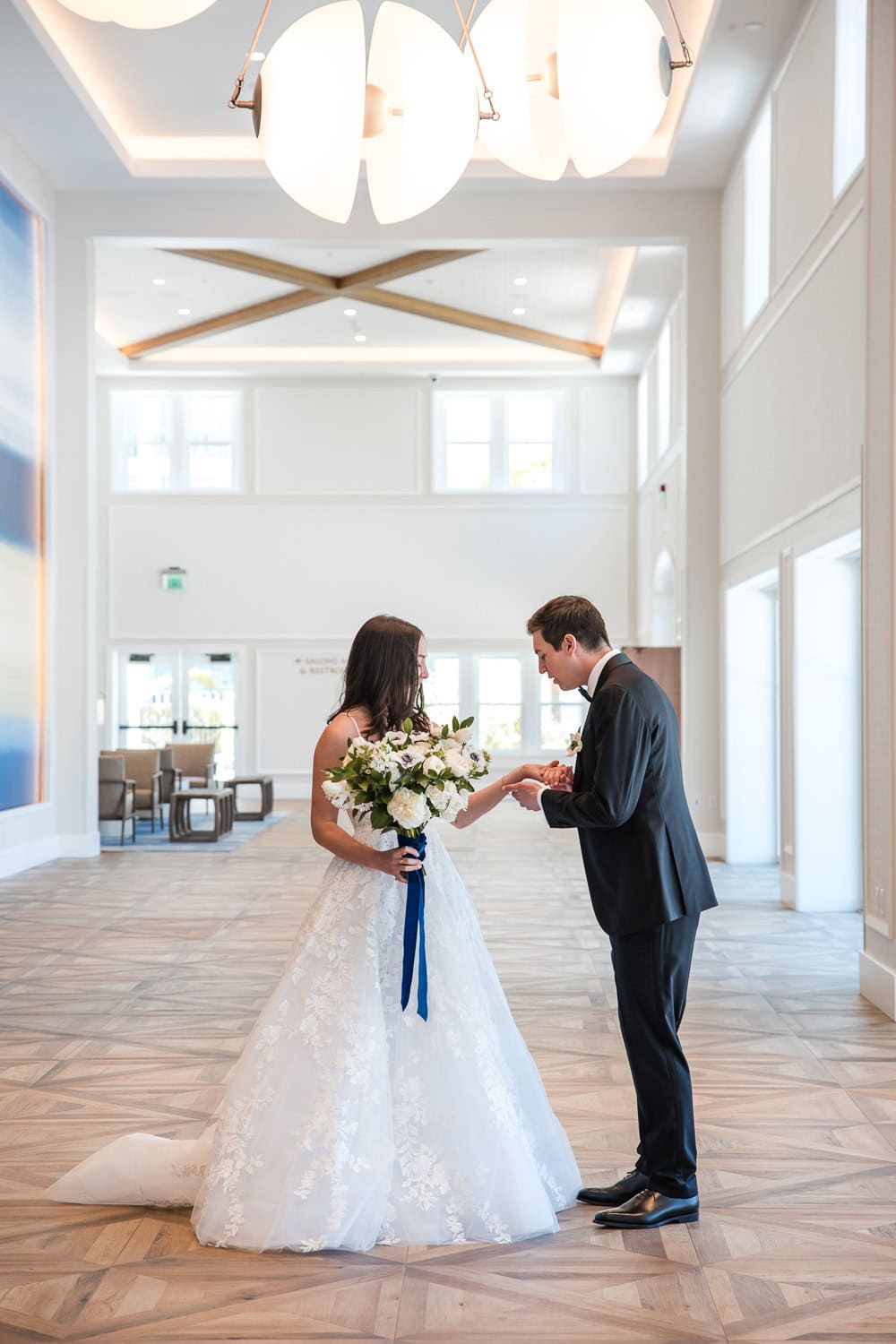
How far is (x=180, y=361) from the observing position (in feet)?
64.5

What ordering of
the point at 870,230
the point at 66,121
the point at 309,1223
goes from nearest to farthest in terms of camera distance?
1. the point at 309,1223
2. the point at 870,230
3. the point at 66,121

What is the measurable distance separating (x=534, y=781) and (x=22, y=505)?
8669mm

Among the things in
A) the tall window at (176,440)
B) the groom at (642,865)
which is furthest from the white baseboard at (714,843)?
the tall window at (176,440)

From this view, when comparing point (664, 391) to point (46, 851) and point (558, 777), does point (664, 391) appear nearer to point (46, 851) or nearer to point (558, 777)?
point (46, 851)

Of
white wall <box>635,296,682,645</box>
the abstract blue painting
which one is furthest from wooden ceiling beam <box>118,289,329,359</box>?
the abstract blue painting

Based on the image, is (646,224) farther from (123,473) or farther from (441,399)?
(123,473)

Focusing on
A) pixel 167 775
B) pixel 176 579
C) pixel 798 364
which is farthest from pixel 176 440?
pixel 798 364

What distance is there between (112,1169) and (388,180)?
290cm

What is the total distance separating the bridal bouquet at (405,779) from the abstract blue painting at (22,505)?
8036 mm

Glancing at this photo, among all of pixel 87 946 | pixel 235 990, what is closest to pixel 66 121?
pixel 87 946

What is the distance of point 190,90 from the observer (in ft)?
35.6

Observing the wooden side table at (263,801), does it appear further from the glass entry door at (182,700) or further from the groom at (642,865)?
the groom at (642,865)

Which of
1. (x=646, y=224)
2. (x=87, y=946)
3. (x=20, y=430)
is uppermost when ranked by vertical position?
(x=646, y=224)

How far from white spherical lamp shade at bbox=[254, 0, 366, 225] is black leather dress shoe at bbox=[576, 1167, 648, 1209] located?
275cm
